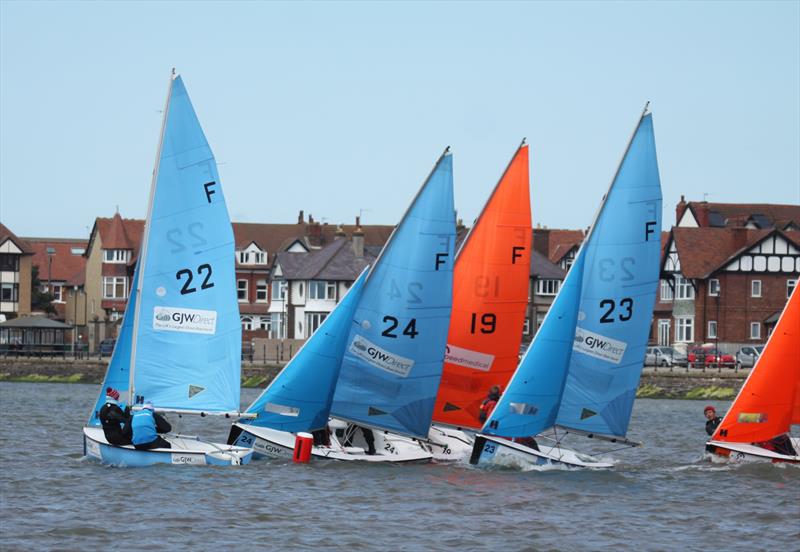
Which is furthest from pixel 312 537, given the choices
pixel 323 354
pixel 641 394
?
pixel 641 394

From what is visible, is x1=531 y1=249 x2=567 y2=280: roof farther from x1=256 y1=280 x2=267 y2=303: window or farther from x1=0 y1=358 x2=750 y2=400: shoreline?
x1=256 y1=280 x2=267 y2=303: window

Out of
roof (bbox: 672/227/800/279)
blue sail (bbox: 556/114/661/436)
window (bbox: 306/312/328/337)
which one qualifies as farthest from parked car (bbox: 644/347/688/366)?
blue sail (bbox: 556/114/661/436)

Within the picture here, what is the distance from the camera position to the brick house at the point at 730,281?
85625mm

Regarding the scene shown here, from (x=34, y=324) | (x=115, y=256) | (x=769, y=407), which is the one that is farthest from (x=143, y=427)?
(x=115, y=256)

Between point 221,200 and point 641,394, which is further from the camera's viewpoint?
point 641,394

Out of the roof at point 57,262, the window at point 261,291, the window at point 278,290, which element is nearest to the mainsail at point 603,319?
the window at point 278,290

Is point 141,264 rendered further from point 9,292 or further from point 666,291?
point 9,292

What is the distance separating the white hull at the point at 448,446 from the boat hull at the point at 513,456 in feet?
5.05

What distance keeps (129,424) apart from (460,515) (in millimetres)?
6624

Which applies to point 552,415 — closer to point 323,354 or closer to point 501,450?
point 501,450

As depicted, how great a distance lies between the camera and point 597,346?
94.8ft

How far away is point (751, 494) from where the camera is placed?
26.9 meters

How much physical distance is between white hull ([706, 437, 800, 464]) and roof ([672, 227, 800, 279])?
56313mm

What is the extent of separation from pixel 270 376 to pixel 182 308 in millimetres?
49294
